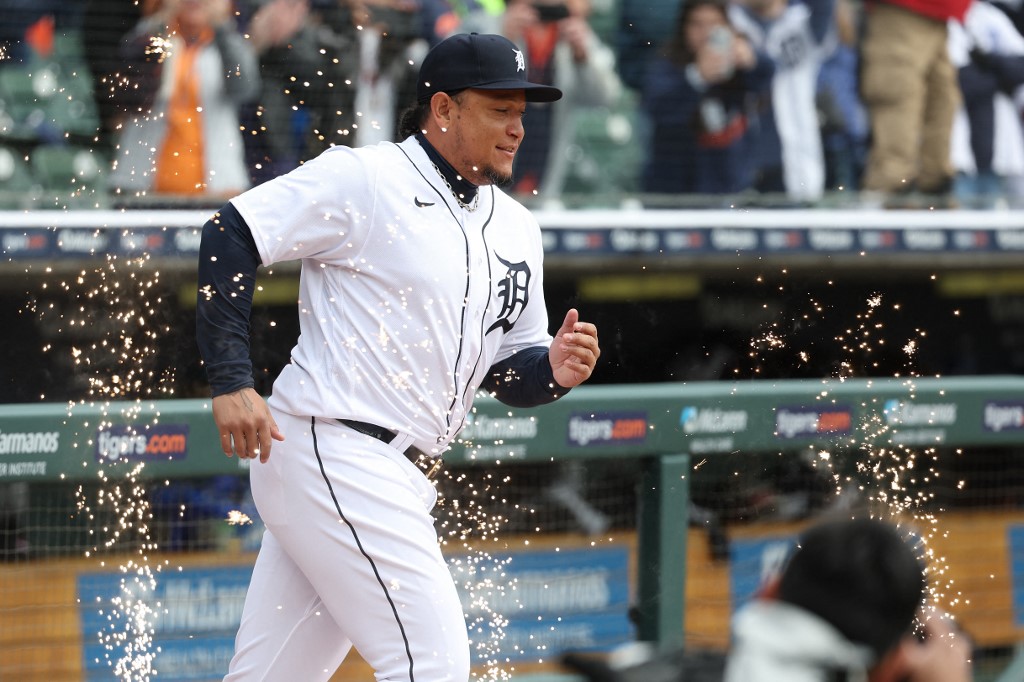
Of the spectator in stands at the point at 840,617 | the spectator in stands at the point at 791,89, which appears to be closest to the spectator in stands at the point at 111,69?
the spectator in stands at the point at 791,89

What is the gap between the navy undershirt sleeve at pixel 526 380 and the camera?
2.98 metres

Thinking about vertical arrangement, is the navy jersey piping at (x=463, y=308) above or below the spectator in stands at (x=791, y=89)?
below

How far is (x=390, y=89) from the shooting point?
18.8ft

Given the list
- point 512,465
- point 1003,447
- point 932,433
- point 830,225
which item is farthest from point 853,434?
point 830,225

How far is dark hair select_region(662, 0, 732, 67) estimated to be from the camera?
620 cm

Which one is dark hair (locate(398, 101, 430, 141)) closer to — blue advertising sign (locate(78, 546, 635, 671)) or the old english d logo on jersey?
the old english d logo on jersey

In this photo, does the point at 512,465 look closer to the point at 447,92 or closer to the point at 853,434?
the point at 853,434

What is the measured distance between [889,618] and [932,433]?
3368 millimetres

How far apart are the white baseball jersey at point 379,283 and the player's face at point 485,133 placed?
0.07 metres

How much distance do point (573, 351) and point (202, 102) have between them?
2508mm

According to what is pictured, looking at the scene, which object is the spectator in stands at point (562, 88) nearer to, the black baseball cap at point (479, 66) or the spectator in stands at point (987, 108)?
the spectator in stands at point (987, 108)

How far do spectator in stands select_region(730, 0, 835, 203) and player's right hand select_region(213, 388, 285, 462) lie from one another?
159 inches

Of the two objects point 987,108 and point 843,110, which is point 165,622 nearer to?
point 843,110

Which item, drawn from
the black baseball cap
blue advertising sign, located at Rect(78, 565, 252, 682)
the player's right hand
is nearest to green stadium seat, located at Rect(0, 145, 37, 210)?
blue advertising sign, located at Rect(78, 565, 252, 682)
